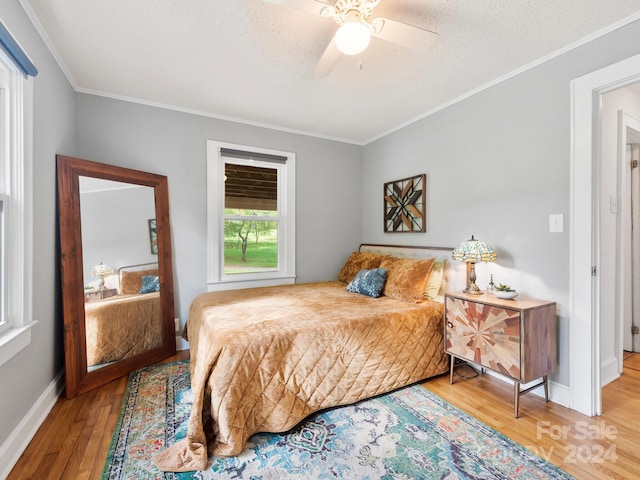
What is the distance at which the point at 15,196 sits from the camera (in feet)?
5.43

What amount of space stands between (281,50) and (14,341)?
7.56 ft

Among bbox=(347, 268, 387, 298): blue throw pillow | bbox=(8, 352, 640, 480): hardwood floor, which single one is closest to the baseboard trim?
bbox=(8, 352, 640, 480): hardwood floor

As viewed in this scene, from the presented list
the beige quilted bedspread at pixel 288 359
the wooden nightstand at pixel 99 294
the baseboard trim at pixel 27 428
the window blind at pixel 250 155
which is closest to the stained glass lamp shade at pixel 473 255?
the beige quilted bedspread at pixel 288 359

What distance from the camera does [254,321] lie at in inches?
79.2

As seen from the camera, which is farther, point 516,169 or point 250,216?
point 250,216

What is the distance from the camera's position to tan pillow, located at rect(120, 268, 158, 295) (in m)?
2.53

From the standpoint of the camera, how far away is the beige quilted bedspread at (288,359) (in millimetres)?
1615

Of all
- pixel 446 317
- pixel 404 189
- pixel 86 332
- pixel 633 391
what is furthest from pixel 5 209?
pixel 633 391

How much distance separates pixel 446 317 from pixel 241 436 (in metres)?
1.67

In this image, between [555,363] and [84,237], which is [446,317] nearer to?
[555,363]

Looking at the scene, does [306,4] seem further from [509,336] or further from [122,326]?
[122,326]

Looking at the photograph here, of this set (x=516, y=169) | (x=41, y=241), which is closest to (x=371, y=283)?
(x=516, y=169)

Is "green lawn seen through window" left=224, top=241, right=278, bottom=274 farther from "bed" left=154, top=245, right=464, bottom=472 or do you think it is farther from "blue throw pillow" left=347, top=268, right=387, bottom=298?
"blue throw pillow" left=347, top=268, right=387, bottom=298

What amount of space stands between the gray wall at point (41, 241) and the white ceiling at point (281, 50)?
18 cm
